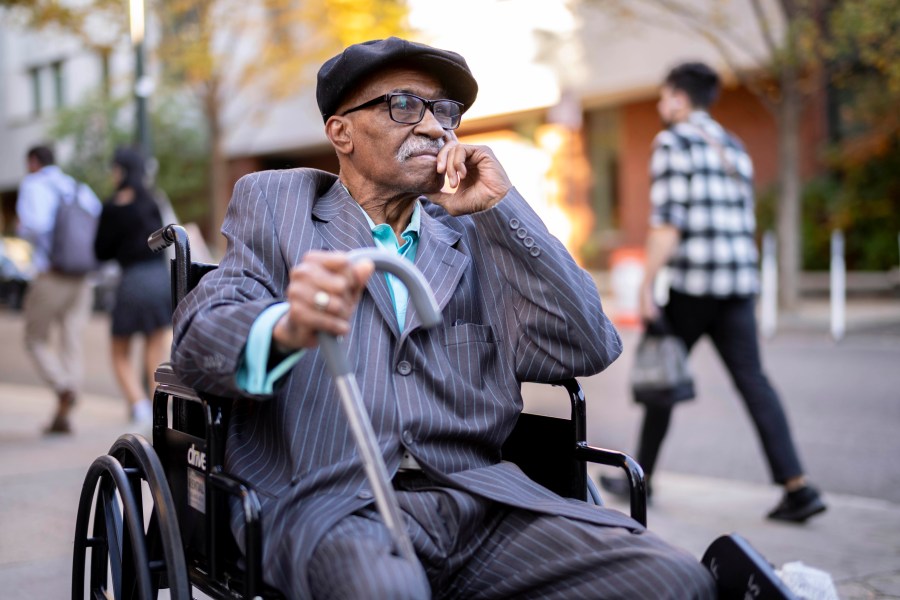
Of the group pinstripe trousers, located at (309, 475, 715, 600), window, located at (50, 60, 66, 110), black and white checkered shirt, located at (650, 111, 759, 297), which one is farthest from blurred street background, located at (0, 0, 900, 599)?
window, located at (50, 60, 66, 110)

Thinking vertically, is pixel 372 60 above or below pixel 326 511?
above

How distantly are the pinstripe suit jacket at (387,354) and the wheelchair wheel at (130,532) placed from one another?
0.18 m

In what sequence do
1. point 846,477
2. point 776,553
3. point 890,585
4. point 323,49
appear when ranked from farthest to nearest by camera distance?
point 323,49
point 846,477
point 776,553
point 890,585

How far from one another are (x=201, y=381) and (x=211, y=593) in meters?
0.53

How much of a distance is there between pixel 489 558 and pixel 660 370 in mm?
2784

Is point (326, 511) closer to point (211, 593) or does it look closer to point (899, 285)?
point (211, 593)

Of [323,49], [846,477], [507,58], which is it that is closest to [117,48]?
[323,49]

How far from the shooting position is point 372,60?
2.45 m

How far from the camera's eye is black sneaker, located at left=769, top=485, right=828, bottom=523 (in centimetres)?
471

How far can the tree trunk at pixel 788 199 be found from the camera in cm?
1491

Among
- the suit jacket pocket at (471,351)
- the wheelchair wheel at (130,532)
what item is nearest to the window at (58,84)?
the wheelchair wheel at (130,532)

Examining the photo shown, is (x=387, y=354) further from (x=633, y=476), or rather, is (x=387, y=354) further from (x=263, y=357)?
(x=633, y=476)

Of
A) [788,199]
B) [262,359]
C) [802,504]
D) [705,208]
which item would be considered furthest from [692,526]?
[788,199]

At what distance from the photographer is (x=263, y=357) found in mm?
2090
